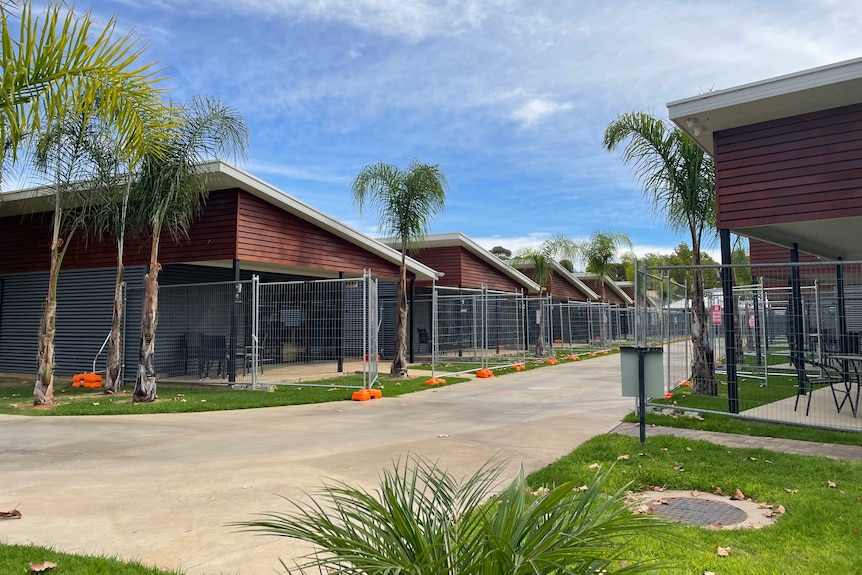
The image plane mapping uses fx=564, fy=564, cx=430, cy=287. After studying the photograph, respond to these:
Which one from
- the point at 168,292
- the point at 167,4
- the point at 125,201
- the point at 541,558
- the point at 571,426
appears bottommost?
the point at 571,426

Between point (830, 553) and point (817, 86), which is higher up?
point (817, 86)

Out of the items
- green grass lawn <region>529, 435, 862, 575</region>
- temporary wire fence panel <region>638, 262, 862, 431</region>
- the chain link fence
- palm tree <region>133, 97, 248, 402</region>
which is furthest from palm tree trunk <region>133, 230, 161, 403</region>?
temporary wire fence panel <region>638, 262, 862, 431</region>

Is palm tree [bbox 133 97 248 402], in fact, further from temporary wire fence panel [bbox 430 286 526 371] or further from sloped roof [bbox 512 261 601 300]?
sloped roof [bbox 512 261 601 300]

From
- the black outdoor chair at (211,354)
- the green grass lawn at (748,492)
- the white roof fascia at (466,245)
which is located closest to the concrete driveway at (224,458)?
the green grass lawn at (748,492)

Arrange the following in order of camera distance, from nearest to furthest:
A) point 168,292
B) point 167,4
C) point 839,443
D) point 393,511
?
1. point 393,511
2. point 839,443
3. point 167,4
4. point 168,292

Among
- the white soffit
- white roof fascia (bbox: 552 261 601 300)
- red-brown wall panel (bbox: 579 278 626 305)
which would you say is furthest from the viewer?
red-brown wall panel (bbox: 579 278 626 305)

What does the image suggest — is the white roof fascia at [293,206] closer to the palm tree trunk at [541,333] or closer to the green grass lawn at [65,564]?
the palm tree trunk at [541,333]

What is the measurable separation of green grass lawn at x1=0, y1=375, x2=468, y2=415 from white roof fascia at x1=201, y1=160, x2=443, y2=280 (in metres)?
4.26

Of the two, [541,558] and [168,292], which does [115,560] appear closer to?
[541,558]

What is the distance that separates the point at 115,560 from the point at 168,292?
12.5 m

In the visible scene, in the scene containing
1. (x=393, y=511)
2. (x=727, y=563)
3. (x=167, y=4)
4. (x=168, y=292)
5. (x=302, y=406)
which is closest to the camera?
(x=393, y=511)

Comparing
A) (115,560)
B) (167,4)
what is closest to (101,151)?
(167,4)

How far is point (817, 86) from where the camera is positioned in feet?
23.3

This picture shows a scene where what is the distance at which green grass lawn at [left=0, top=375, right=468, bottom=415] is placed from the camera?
9.80 meters
